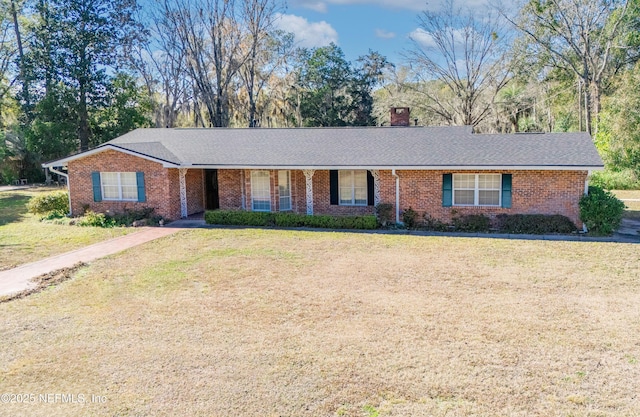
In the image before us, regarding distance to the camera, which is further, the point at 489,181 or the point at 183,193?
the point at 183,193

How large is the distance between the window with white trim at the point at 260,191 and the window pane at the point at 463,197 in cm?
700

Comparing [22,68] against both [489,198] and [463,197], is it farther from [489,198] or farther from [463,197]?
[489,198]

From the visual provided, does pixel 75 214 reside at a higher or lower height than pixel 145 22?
lower

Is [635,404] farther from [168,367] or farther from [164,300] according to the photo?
[164,300]

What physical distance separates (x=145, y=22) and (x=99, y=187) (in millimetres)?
29076

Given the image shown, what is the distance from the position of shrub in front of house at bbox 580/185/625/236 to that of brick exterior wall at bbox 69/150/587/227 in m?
0.37

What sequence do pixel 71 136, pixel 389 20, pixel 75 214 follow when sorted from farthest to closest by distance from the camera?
1. pixel 389 20
2. pixel 71 136
3. pixel 75 214

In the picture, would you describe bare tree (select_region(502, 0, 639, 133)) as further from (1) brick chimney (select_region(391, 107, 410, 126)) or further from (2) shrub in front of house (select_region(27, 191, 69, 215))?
(2) shrub in front of house (select_region(27, 191, 69, 215))

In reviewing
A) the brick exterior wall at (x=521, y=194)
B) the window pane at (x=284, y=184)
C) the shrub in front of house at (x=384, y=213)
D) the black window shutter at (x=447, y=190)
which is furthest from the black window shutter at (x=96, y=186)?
the black window shutter at (x=447, y=190)

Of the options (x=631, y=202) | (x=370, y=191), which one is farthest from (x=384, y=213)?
(x=631, y=202)

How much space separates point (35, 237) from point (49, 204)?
15.7ft

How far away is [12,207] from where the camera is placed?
23.3m

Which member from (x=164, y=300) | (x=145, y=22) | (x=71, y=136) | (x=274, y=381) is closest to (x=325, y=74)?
(x=145, y=22)

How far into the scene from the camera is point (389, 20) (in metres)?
41.2
